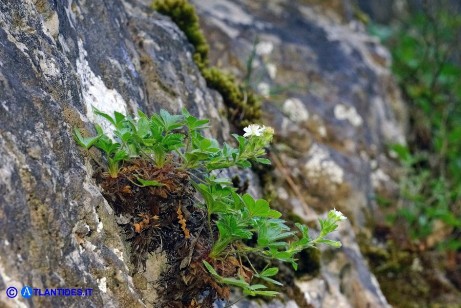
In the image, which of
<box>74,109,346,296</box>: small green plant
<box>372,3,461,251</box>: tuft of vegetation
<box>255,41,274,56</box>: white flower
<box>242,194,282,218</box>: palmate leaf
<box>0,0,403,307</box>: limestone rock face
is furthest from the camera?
<box>255,41,274,56</box>: white flower

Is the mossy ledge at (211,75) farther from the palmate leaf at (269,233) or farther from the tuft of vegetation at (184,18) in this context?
the palmate leaf at (269,233)

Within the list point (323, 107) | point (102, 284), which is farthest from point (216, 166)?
point (323, 107)

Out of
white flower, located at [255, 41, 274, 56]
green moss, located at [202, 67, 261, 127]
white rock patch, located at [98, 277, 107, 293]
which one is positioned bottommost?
white flower, located at [255, 41, 274, 56]

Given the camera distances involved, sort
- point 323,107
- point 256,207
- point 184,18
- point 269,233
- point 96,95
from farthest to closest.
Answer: point 323,107 < point 184,18 < point 96,95 < point 269,233 < point 256,207

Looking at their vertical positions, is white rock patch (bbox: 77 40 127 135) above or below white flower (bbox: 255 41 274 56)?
above

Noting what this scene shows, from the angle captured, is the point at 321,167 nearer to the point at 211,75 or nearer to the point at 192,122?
the point at 211,75

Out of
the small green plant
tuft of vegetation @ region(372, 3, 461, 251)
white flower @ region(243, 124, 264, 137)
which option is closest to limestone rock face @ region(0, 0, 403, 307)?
the small green plant

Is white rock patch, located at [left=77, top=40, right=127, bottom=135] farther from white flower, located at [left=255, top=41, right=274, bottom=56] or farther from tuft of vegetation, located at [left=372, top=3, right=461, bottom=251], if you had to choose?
tuft of vegetation, located at [left=372, top=3, right=461, bottom=251]
